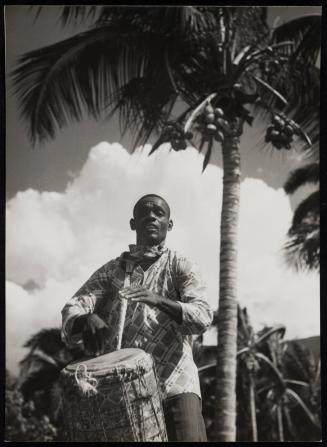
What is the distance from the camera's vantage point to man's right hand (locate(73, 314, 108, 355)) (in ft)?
15.5

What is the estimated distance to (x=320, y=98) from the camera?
22.3ft

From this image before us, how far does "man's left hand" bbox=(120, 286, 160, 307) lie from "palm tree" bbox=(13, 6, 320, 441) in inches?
65.6

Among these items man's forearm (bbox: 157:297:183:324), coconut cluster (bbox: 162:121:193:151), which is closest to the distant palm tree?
man's forearm (bbox: 157:297:183:324)

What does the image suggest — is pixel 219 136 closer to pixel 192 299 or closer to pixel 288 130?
pixel 288 130

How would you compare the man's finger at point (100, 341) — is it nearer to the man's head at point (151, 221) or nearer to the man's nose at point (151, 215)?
the man's head at point (151, 221)

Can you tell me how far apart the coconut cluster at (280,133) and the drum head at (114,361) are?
2.68m

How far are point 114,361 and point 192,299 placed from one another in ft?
2.37

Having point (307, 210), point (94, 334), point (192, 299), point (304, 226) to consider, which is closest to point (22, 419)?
point (94, 334)

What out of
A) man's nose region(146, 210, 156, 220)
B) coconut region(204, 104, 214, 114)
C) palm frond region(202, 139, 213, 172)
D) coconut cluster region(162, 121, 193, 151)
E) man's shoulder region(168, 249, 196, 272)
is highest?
coconut region(204, 104, 214, 114)

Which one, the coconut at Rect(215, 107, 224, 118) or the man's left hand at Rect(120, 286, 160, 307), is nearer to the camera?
the man's left hand at Rect(120, 286, 160, 307)

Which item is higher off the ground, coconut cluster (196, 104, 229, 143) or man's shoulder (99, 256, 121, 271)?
coconut cluster (196, 104, 229, 143)

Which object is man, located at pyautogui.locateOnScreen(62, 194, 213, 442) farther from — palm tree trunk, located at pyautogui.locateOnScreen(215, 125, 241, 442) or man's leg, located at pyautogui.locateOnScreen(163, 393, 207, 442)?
palm tree trunk, located at pyautogui.locateOnScreen(215, 125, 241, 442)

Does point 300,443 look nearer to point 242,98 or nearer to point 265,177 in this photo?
point 265,177

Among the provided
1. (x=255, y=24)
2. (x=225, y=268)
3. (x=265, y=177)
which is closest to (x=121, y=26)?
(x=255, y=24)
